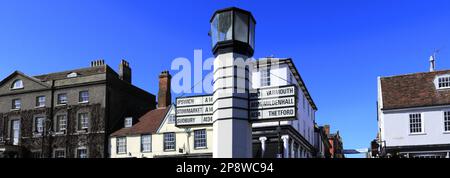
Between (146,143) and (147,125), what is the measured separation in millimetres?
1987

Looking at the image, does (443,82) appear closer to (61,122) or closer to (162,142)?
(162,142)

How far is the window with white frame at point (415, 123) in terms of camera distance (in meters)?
37.9

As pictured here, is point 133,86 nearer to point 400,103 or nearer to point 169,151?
point 169,151

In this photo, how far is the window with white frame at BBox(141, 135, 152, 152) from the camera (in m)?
45.7

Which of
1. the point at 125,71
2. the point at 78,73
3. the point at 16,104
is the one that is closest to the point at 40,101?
the point at 16,104

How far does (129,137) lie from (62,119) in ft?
25.0

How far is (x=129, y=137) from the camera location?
4644cm

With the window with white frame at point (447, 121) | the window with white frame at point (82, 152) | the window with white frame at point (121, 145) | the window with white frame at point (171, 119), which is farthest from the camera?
the window with white frame at point (82, 152)

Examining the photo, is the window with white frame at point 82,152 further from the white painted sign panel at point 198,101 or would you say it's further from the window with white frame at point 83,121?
the white painted sign panel at point 198,101

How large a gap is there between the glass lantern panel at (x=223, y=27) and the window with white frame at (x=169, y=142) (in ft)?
110

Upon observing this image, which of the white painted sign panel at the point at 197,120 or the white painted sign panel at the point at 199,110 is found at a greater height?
the white painted sign panel at the point at 199,110

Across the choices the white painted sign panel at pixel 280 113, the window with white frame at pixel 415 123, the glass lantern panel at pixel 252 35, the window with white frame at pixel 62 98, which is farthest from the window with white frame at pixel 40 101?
the white painted sign panel at pixel 280 113

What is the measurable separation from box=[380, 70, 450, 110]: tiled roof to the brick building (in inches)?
938
